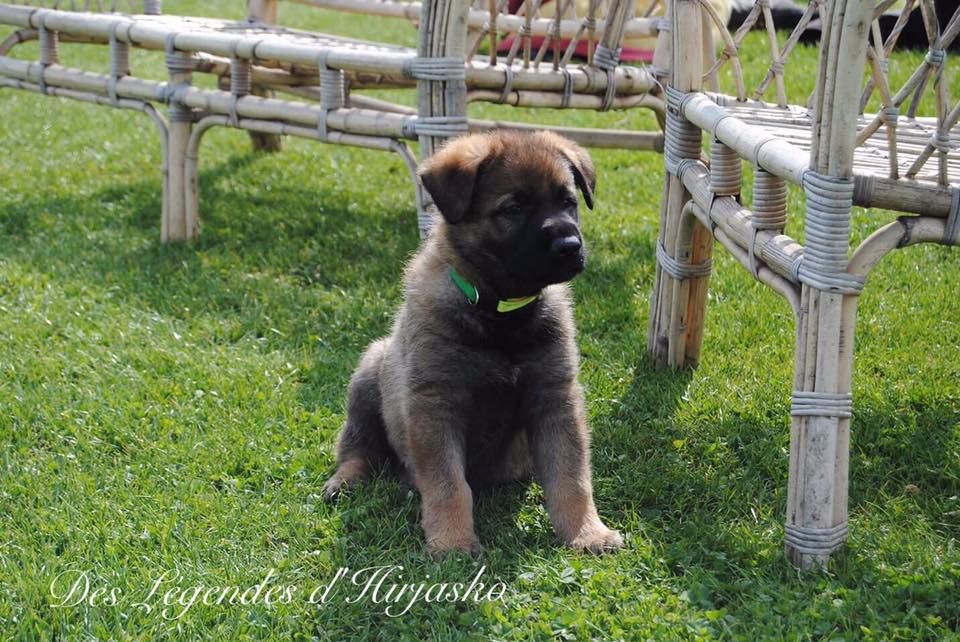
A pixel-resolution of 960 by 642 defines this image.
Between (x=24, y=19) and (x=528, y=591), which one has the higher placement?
(x=24, y=19)

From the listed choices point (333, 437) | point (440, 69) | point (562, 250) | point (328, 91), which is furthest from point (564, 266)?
point (328, 91)

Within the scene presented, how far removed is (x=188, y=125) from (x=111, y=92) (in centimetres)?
47

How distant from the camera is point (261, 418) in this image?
3.52 meters

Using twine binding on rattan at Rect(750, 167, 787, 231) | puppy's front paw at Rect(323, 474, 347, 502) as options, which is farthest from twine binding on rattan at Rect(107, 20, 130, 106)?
twine binding on rattan at Rect(750, 167, 787, 231)

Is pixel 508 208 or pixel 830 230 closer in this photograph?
pixel 830 230

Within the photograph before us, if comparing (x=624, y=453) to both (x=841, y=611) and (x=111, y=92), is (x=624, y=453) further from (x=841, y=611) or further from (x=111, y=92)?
(x=111, y=92)

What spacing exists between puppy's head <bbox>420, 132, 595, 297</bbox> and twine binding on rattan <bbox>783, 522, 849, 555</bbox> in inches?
Answer: 32.5

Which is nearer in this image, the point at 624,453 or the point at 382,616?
the point at 382,616

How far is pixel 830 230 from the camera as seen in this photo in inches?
94.7

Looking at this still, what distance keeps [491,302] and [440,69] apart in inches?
53.0

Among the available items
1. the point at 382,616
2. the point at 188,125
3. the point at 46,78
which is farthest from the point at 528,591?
the point at 46,78

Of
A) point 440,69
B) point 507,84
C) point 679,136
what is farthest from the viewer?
point 507,84

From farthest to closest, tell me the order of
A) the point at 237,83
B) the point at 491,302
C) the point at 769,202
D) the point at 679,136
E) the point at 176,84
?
the point at 176,84
the point at 237,83
the point at 679,136
the point at 491,302
the point at 769,202

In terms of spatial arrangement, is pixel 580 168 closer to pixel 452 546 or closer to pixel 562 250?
pixel 562 250
